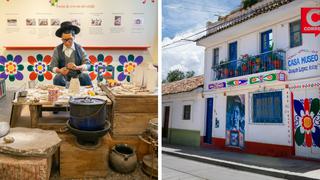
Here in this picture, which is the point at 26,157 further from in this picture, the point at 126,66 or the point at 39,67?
the point at 126,66

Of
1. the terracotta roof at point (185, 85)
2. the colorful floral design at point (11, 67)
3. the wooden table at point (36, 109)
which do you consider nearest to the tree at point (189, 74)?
the terracotta roof at point (185, 85)

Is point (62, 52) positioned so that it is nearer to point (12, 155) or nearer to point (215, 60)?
point (12, 155)

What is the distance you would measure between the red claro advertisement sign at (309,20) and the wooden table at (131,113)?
0.82m

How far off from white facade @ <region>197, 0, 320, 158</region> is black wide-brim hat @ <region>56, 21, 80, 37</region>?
670 millimetres

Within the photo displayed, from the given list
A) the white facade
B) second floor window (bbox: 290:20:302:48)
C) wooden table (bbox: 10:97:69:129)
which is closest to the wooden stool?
wooden table (bbox: 10:97:69:129)

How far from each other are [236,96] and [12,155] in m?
1.04

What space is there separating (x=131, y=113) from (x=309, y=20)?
98 centimetres

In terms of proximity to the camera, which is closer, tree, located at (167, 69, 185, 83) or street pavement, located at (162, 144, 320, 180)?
street pavement, located at (162, 144, 320, 180)

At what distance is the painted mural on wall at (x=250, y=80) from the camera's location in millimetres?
1781

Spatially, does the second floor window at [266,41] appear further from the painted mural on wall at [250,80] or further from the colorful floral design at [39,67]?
the colorful floral design at [39,67]

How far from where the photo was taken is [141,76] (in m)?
2.22

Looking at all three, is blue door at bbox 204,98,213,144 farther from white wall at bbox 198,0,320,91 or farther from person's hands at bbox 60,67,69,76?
person's hands at bbox 60,67,69,76

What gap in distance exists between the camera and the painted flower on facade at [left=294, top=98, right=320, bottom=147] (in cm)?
169

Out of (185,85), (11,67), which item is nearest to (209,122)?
(185,85)
